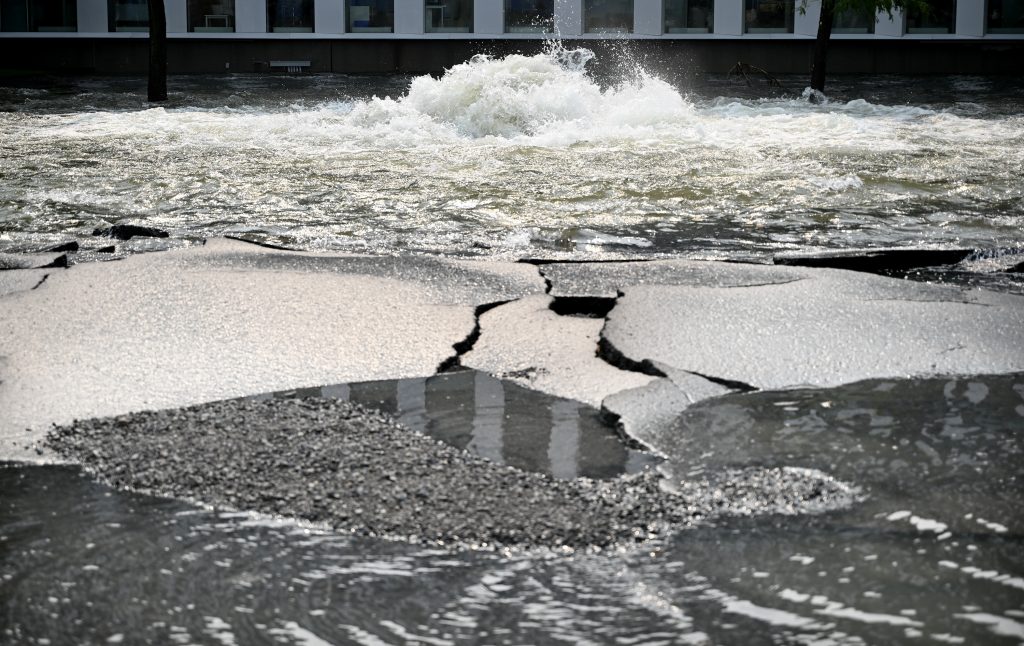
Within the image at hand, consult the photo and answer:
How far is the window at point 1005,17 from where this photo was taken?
29.7 m

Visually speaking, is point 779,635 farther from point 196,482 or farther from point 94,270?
point 94,270

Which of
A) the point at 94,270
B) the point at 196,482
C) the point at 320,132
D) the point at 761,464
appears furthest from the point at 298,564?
the point at 320,132

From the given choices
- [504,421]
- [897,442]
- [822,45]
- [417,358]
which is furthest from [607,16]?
[897,442]

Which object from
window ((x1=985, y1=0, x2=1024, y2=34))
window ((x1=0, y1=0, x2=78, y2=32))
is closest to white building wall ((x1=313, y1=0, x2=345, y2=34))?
window ((x1=0, y1=0, x2=78, y2=32))

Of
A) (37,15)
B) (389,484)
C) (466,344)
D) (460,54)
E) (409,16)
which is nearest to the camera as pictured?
(389,484)

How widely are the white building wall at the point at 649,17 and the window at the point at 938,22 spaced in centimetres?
581

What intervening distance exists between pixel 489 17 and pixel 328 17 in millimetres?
4000

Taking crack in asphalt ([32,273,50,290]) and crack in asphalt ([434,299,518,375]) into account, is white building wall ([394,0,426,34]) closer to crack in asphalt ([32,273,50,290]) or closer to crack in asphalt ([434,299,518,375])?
crack in asphalt ([32,273,50,290])

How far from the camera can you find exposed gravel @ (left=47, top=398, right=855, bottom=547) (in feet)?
11.0

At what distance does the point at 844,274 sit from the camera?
6.43 metres

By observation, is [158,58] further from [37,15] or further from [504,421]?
[504,421]

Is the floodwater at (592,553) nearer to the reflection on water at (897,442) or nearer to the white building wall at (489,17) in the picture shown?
the reflection on water at (897,442)

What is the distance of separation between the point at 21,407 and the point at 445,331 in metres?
1.79

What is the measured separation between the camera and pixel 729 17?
30.4 m
